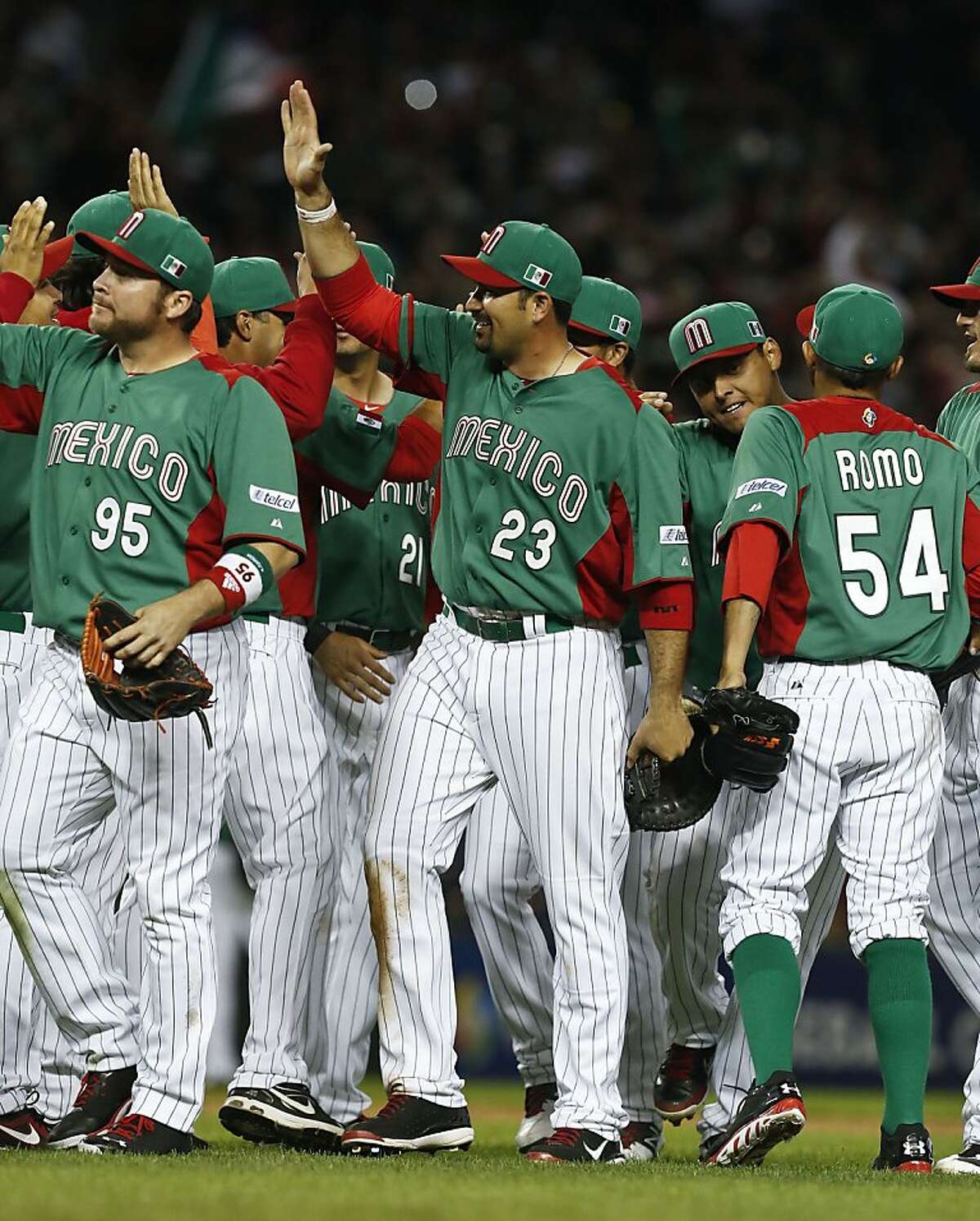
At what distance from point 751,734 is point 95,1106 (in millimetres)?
1807

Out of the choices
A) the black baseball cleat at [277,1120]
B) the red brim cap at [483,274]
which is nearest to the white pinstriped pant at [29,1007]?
the black baseball cleat at [277,1120]

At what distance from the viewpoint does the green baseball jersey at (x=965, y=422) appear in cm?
608

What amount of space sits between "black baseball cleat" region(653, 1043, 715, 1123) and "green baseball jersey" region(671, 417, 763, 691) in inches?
41.7

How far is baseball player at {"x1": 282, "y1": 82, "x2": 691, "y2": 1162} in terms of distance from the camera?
17.3 feet

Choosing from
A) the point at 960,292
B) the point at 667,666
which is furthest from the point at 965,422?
the point at 667,666

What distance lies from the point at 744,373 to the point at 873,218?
792 cm

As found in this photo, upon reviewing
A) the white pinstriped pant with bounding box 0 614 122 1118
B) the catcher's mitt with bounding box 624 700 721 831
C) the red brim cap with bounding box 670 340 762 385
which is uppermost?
the red brim cap with bounding box 670 340 762 385

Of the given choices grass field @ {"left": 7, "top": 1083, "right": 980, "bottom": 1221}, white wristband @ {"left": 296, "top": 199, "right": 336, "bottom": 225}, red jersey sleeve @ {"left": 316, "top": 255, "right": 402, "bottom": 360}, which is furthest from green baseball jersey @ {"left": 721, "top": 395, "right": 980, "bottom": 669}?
grass field @ {"left": 7, "top": 1083, "right": 980, "bottom": 1221}

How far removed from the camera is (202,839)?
5.02 m

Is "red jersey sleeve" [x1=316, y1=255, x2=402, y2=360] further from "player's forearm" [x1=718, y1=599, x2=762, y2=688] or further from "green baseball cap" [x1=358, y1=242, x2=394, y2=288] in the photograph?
"player's forearm" [x1=718, y1=599, x2=762, y2=688]

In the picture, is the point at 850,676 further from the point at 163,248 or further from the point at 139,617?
the point at 163,248

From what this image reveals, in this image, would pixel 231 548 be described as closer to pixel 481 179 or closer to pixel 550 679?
pixel 550 679

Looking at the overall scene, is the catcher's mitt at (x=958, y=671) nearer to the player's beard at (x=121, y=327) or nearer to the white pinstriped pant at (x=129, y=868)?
the white pinstriped pant at (x=129, y=868)

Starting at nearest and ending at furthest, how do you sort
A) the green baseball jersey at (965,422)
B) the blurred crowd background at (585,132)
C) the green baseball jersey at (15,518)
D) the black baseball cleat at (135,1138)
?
the black baseball cleat at (135,1138), the green baseball jersey at (15,518), the green baseball jersey at (965,422), the blurred crowd background at (585,132)
